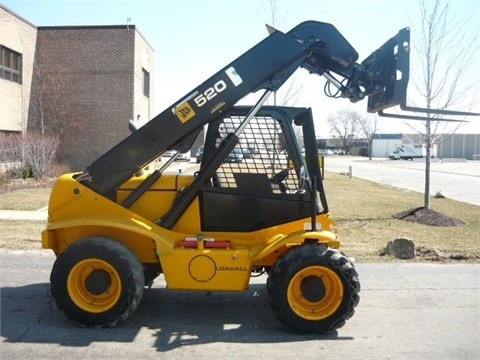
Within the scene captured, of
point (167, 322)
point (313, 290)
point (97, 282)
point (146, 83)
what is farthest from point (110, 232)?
point (146, 83)

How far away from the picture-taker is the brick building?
2491 centimetres

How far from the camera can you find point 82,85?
1000 inches

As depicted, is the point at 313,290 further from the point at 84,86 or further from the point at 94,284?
the point at 84,86

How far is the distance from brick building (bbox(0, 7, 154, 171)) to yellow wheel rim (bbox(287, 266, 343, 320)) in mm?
20851

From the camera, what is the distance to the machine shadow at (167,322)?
185 inches

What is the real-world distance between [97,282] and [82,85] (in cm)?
2218

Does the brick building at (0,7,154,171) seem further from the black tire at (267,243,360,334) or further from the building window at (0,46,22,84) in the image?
the black tire at (267,243,360,334)

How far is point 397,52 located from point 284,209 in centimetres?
209

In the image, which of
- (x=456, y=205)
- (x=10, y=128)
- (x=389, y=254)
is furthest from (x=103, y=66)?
(x=389, y=254)

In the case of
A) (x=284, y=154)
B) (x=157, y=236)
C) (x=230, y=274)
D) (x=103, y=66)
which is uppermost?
(x=103, y=66)

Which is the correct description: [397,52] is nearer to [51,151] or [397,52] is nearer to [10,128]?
[51,151]

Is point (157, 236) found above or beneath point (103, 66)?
beneath

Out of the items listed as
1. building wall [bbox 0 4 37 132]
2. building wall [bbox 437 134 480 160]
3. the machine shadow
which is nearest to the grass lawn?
the machine shadow

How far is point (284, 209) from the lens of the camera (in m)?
5.29
